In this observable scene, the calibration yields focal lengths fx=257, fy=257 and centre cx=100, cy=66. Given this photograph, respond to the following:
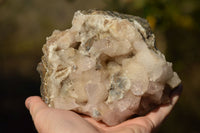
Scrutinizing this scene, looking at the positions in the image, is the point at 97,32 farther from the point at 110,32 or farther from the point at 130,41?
the point at 130,41

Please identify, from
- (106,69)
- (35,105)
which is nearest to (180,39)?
(106,69)

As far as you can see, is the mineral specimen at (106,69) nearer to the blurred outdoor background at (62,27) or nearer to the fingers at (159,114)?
the fingers at (159,114)

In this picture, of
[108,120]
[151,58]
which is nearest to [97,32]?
[151,58]

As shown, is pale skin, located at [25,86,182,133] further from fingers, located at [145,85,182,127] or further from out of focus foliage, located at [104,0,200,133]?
out of focus foliage, located at [104,0,200,133]

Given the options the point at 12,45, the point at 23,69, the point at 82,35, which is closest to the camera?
the point at 82,35

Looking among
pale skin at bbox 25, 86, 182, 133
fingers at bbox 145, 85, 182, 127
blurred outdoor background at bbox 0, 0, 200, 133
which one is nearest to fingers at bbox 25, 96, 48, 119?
pale skin at bbox 25, 86, 182, 133

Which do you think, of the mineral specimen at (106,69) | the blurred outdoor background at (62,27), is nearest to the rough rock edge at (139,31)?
the mineral specimen at (106,69)
